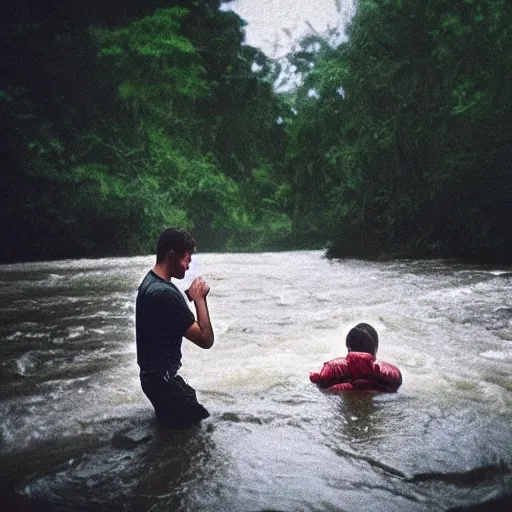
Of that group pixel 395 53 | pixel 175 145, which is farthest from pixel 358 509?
pixel 175 145

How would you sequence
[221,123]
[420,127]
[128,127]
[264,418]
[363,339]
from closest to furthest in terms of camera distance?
[264,418]
[363,339]
[420,127]
[128,127]
[221,123]

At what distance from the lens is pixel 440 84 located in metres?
17.6

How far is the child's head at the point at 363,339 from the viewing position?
456 cm

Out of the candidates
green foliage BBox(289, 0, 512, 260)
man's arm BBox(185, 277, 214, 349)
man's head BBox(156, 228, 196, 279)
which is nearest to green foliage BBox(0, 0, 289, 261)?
green foliage BBox(289, 0, 512, 260)

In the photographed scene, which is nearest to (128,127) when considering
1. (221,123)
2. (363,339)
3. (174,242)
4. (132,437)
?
(221,123)

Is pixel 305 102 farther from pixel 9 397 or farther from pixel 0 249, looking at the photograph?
pixel 9 397

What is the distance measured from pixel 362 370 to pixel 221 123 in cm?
2635

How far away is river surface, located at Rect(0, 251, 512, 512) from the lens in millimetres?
2725

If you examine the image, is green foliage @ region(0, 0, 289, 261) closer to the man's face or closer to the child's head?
the child's head

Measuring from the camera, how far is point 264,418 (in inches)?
154

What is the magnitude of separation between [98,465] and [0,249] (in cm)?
1728

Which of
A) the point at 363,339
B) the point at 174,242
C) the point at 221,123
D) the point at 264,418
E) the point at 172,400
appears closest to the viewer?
the point at 174,242

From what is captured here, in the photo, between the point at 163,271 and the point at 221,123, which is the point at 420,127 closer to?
A: the point at 221,123

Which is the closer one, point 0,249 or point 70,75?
point 0,249
